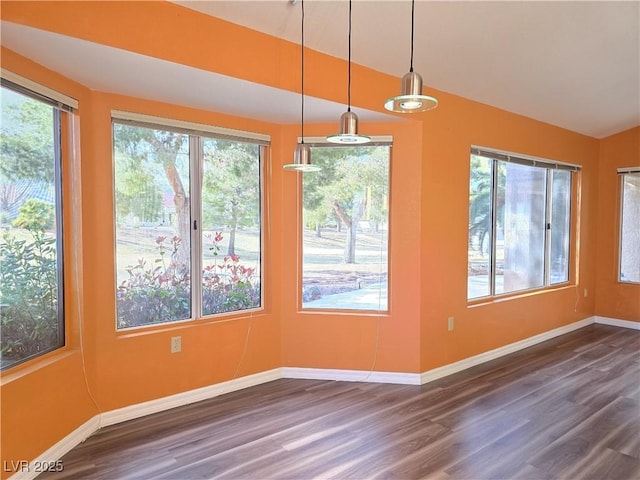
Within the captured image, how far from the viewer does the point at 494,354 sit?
4.18m

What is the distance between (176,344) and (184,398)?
0.43 metres

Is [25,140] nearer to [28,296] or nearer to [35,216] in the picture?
[35,216]

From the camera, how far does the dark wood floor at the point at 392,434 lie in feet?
7.39

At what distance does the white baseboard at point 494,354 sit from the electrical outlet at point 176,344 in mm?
2053

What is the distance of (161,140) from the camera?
2949 millimetres

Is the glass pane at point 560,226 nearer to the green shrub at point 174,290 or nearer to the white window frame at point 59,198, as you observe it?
the green shrub at point 174,290

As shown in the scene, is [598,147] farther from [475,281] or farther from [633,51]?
[475,281]

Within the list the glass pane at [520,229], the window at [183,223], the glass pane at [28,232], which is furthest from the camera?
the glass pane at [520,229]

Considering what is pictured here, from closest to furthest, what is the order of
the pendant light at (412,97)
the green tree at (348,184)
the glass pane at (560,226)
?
the pendant light at (412,97) < the green tree at (348,184) < the glass pane at (560,226)

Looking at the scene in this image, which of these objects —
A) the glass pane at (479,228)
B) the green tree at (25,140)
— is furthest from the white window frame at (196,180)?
the glass pane at (479,228)

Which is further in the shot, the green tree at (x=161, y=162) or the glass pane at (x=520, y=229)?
the glass pane at (x=520, y=229)

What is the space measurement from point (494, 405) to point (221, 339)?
221 centimetres

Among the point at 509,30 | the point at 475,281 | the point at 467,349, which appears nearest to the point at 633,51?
the point at 509,30

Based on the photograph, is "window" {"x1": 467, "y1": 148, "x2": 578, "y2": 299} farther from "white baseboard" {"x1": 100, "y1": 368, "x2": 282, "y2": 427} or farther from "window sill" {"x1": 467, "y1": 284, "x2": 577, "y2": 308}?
"white baseboard" {"x1": 100, "y1": 368, "x2": 282, "y2": 427}
